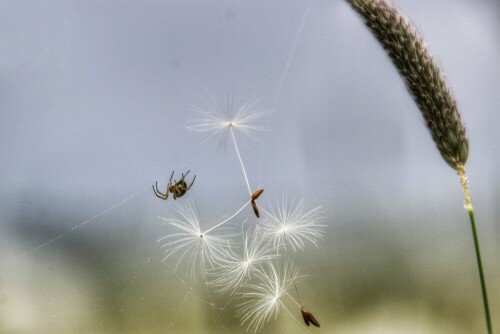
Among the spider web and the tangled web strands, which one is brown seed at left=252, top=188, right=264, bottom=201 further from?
the tangled web strands

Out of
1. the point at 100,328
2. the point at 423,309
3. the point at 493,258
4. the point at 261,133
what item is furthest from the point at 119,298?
the point at 493,258

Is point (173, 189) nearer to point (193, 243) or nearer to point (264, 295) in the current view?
point (193, 243)

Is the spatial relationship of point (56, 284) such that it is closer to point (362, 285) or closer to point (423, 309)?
point (362, 285)

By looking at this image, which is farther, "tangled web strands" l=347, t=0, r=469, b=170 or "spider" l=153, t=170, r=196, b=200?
"spider" l=153, t=170, r=196, b=200

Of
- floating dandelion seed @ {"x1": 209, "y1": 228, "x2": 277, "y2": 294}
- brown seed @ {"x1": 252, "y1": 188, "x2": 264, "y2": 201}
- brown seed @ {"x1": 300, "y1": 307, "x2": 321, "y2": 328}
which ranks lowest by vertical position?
brown seed @ {"x1": 300, "y1": 307, "x2": 321, "y2": 328}

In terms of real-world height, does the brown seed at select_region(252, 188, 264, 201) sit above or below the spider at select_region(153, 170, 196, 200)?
below

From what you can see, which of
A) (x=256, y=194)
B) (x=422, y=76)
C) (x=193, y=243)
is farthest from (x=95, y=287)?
(x=422, y=76)

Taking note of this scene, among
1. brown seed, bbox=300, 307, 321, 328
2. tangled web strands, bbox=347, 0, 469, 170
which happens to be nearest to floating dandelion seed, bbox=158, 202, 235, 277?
brown seed, bbox=300, 307, 321, 328

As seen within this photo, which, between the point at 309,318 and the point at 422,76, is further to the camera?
the point at 309,318
